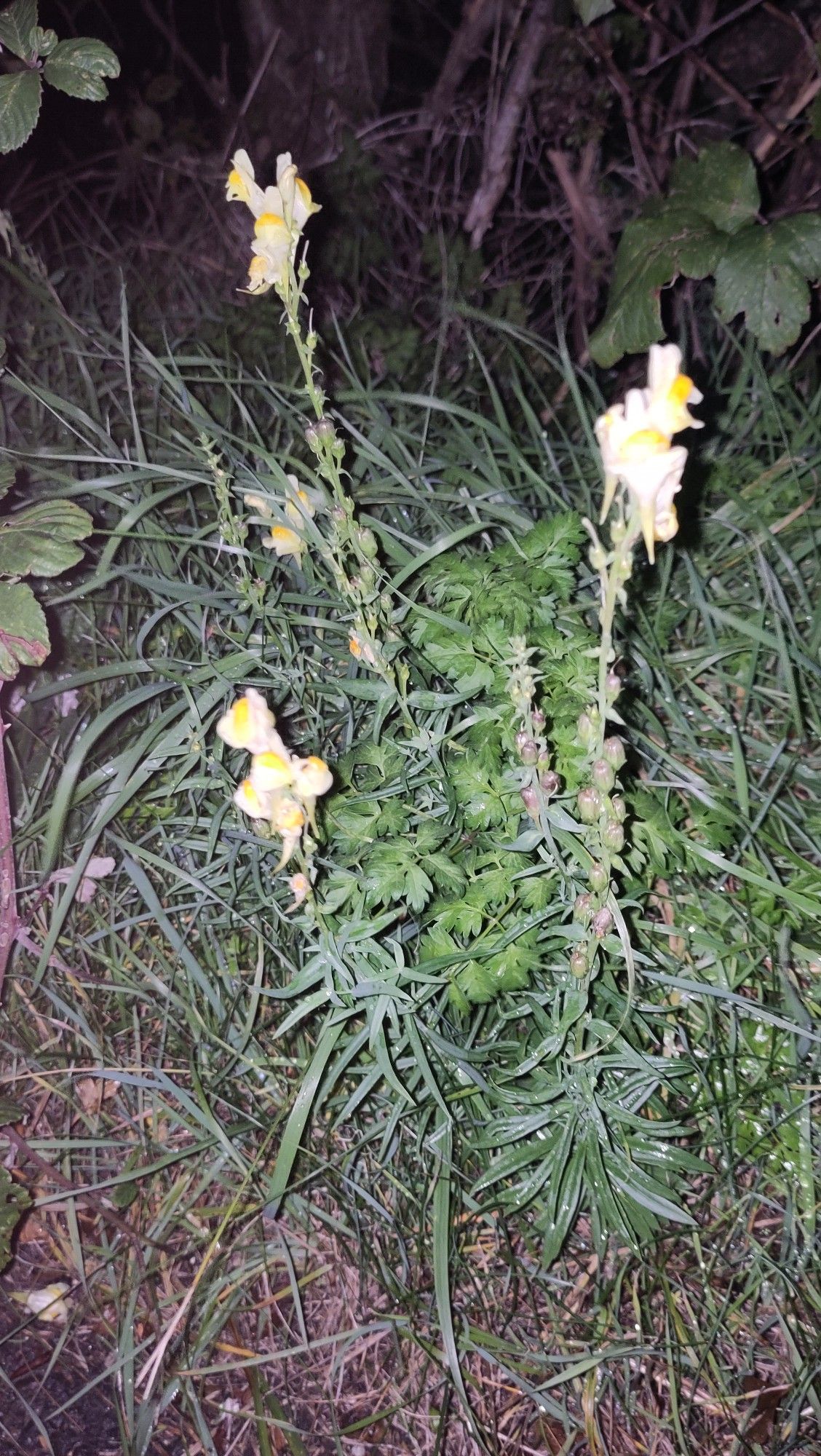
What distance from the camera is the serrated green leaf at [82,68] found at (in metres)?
1.77

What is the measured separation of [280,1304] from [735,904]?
113 cm

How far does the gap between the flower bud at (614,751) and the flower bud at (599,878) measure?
154mm

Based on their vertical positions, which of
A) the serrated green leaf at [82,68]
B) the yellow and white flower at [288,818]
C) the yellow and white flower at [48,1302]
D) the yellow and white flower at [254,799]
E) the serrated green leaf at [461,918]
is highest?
the serrated green leaf at [82,68]

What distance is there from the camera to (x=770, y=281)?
212 cm

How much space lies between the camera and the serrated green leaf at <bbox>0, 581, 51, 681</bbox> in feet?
5.61

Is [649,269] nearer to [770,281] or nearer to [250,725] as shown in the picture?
[770,281]

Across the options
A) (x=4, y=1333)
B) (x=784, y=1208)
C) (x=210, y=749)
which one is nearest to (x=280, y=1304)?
(x=4, y=1333)

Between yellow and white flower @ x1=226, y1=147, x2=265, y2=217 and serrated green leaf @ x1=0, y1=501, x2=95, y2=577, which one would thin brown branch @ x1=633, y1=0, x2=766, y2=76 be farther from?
serrated green leaf @ x1=0, y1=501, x2=95, y2=577

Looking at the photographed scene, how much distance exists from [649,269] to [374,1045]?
1827 mm

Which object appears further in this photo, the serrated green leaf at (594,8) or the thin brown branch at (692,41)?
the thin brown branch at (692,41)

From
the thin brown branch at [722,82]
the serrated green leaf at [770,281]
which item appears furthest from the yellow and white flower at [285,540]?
the thin brown branch at [722,82]

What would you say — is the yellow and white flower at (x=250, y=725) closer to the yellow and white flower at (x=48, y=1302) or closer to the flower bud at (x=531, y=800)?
the flower bud at (x=531, y=800)

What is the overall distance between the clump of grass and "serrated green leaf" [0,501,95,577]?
286 millimetres

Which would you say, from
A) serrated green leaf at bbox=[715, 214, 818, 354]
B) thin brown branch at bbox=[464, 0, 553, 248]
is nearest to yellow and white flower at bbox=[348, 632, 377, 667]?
serrated green leaf at bbox=[715, 214, 818, 354]
